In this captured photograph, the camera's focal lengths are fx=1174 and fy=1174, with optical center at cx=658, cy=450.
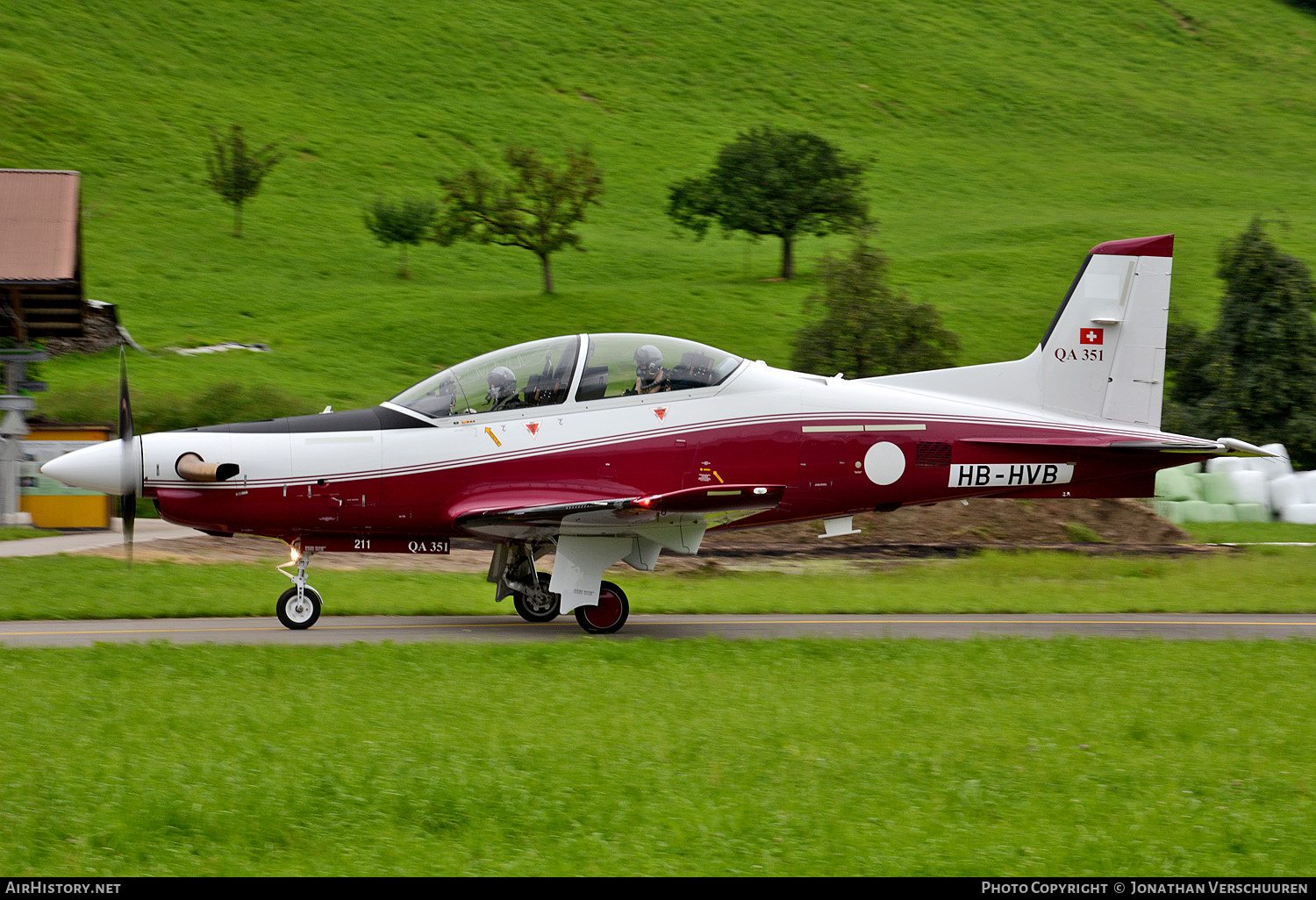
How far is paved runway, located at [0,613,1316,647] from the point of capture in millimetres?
12547

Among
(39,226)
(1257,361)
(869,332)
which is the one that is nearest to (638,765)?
(39,226)


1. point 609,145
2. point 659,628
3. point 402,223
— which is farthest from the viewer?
point 609,145

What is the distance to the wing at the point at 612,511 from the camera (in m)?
12.3

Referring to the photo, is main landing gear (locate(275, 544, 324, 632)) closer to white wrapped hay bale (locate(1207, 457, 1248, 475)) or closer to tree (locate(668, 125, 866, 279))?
white wrapped hay bale (locate(1207, 457, 1248, 475))

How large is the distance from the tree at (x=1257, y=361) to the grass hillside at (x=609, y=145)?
10233 mm

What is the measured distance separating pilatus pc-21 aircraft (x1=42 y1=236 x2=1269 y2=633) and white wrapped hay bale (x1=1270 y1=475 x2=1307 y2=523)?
1208 cm

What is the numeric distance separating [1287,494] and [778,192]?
28570 millimetres

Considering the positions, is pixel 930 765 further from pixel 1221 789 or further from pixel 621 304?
pixel 621 304

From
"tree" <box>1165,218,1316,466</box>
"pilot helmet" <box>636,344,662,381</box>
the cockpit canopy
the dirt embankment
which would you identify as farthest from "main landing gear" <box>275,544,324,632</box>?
"tree" <box>1165,218,1316,466</box>

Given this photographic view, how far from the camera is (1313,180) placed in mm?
74750

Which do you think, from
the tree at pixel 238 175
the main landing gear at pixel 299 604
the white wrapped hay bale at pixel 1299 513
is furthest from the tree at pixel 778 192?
the main landing gear at pixel 299 604

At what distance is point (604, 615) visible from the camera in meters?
13.2

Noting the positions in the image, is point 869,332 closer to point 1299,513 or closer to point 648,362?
point 1299,513

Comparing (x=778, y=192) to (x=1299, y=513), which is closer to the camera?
(x=1299, y=513)
